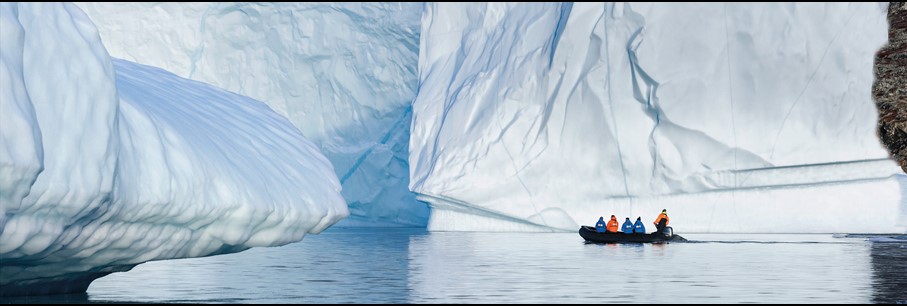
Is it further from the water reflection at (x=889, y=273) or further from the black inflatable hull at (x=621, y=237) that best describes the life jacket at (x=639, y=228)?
the water reflection at (x=889, y=273)

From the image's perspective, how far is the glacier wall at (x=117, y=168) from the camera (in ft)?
19.7

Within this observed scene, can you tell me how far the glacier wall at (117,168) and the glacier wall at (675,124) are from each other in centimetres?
1805

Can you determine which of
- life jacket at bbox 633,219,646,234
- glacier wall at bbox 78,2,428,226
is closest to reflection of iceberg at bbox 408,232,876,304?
life jacket at bbox 633,219,646,234

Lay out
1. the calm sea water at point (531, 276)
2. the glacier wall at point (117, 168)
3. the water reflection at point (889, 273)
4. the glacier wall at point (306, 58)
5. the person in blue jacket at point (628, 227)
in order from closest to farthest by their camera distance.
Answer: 1. the glacier wall at point (117, 168)
2. the water reflection at point (889, 273)
3. the calm sea water at point (531, 276)
4. the person in blue jacket at point (628, 227)
5. the glacier wall at point (306, 58)

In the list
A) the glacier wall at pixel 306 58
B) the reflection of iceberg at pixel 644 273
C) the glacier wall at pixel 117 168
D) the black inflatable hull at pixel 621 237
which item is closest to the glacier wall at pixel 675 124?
the black inflatable hull at pixel 621 237

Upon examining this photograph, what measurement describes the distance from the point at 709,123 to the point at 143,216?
21.3m

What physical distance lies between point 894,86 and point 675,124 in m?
23.7

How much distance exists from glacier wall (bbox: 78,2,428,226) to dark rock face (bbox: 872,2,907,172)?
1309 inches

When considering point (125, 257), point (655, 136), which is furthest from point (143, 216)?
point (655, 136)

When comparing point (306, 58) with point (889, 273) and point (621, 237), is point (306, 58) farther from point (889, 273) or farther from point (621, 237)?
point (889, 273)

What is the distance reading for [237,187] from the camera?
8.26 meters

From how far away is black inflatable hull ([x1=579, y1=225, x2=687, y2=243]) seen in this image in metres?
24.4

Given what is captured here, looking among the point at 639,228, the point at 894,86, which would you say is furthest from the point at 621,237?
the point at 894,86

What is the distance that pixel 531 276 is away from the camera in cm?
1367
